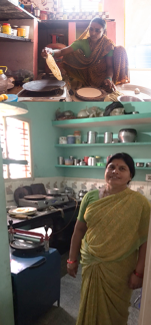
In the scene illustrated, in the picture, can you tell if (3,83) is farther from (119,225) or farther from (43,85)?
(119,225)

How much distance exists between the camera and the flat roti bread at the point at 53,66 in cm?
70

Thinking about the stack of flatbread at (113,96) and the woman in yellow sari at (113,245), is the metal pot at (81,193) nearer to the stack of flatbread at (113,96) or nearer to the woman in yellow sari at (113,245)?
the woman in yellow sari at (113,245)

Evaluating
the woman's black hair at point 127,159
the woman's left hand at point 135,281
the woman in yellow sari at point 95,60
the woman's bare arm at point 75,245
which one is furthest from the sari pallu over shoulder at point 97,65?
the woman's left hand at point 135,281

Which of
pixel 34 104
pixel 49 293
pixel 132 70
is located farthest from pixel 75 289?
pixel 132 70

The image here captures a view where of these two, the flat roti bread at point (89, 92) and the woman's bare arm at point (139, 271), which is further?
the flat roti bread at point (89, 92)

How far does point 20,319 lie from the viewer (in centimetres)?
71

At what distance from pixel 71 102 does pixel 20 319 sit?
774 mm

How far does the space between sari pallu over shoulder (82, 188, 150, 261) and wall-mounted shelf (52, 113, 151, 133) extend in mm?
209

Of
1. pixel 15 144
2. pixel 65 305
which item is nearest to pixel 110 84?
pixel 15 144

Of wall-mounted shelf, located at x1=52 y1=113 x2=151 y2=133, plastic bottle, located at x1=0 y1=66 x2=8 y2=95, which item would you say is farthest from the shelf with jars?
plastic bottle, located at x1=0 y1=66 x2=8 y2=95

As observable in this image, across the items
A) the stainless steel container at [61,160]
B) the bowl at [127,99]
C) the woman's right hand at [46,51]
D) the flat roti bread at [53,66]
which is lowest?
the stainless steel container at [61,160]

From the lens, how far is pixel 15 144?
698 mm

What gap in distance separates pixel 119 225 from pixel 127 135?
0.28m

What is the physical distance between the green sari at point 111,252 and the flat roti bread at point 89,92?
355 mm
